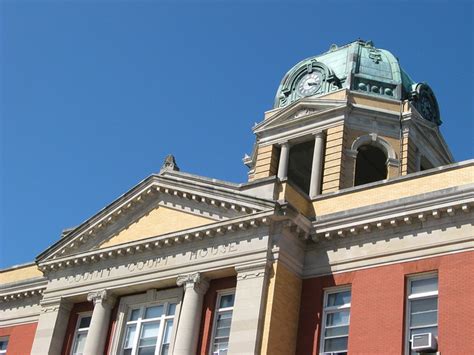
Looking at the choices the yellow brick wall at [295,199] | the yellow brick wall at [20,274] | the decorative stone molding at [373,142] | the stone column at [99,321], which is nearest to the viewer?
the yellow brick wall at [295,199]

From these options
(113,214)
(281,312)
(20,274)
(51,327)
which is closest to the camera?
(281,312)

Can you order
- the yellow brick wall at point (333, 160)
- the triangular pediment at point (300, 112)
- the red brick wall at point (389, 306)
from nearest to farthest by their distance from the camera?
the red brick wall at point (389, 306), the yellow brick wall at point (333, 160), the triangular pediment at point (300, 112)

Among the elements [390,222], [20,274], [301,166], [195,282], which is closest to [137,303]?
[195,282]

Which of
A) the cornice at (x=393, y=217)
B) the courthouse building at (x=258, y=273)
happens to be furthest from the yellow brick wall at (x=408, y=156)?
the cornice at (x=393, y=217)

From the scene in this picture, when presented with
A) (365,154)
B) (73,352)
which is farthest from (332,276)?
(365,154)

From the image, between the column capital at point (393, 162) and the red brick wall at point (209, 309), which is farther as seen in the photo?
the column capital at point (393, 162)

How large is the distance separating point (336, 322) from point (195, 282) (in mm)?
4426

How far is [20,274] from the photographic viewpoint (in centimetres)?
3384

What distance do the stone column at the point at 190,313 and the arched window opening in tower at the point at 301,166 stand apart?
13.6 meters

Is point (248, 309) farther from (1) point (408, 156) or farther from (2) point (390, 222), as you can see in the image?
(1) point (408, 156)

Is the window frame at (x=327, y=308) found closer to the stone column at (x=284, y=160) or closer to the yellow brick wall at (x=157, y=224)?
the yellow brick wall at (x=157, y=224)

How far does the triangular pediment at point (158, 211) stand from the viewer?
2633cm

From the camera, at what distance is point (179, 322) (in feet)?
83.5

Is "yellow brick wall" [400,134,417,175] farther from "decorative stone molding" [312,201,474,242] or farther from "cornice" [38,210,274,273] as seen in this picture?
"cornice" [38,210,274,273]
